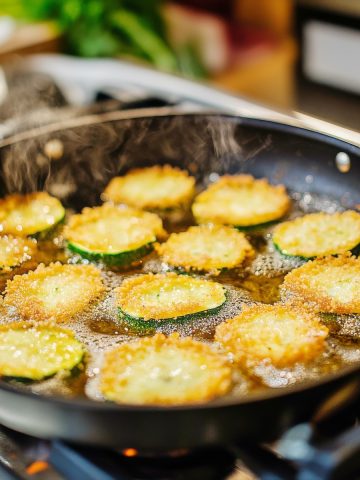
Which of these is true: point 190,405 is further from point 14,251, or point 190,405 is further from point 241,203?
point 241,203

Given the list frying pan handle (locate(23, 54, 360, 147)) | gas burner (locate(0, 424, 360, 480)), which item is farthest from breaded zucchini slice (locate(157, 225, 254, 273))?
gas burner (locate(0, 424, 360, 480))

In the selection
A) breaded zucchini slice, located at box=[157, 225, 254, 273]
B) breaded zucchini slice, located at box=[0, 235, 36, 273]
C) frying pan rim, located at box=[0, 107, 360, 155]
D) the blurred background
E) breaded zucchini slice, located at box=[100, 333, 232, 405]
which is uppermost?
frying pan rim, located at box=[0, 107, 360, 155]

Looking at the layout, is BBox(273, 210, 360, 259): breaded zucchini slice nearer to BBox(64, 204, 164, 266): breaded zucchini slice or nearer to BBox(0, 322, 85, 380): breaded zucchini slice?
BBox(64, 204, 164, 266): breaded zucchini slice

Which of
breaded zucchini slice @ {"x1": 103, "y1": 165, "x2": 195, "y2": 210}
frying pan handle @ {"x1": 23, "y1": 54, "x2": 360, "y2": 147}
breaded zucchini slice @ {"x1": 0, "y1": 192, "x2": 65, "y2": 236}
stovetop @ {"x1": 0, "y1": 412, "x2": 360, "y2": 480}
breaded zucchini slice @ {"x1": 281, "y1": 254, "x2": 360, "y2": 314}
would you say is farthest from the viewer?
frying pan handle @ {"x1": 23, "y1": 54, "x2": 360, "y2": 147}

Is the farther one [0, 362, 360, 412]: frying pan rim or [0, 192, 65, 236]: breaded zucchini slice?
[0, 192, 65, 236]: breaded zucchini slice

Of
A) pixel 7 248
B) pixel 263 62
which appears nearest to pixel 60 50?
pixel 263 62

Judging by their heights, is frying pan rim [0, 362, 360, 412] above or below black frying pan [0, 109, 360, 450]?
above

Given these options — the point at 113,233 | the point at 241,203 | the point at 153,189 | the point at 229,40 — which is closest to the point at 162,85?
the point at 153,189

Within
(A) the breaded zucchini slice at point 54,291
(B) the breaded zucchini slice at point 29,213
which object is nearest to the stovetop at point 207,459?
(A) the breaded zucchini slice at point 54,291
